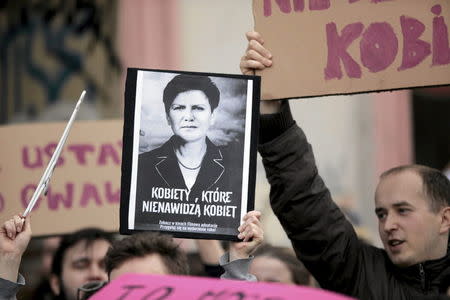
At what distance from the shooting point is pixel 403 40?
12.6 ft

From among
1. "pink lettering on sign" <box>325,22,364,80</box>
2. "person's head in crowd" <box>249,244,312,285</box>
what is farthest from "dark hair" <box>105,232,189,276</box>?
"person's head in crowd" <box>249,244,312,285</box>

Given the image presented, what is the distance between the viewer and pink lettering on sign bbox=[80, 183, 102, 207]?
17.4 ft

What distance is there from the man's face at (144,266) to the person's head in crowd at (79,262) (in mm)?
1555

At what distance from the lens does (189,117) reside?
11.5 ft

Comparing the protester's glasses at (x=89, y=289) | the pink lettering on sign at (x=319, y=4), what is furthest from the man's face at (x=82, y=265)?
the pink lettering on sign at (x=319, y=4)

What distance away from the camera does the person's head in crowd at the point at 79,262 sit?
16.7 feet

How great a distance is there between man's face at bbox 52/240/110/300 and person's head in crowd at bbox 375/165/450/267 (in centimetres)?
145

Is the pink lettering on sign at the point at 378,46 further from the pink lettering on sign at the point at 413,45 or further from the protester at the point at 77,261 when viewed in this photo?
the protester at the point at 77,261

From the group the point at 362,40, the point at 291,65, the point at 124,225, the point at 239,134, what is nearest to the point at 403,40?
the point at 362,40

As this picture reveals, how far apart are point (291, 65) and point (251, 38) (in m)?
0.15

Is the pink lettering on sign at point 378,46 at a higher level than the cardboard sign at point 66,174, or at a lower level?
higher

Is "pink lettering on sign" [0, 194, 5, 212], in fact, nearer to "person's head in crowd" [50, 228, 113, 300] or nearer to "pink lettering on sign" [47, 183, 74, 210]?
"pink lettering on sign" [47, 183, 74, 210]

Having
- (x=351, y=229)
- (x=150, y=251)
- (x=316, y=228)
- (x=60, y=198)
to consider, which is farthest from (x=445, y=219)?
(x=60, y=198)

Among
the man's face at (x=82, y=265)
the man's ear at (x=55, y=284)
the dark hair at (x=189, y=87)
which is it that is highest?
the dark hair at (x=189, y=87)
